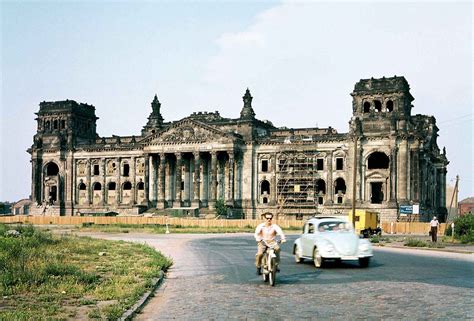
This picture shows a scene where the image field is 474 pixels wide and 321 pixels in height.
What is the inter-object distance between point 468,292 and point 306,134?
73.3 meters

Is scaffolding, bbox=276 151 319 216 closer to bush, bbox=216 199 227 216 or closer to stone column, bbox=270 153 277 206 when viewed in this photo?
stone column, bbox=270 153 277 206

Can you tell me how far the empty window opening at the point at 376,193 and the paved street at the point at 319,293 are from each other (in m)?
59.2

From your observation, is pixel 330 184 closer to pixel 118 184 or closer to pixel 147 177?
pixel 147 177

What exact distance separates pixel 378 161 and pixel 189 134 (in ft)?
88.0

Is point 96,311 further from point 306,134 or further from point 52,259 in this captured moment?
point 306,134

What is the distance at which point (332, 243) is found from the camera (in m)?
19.6

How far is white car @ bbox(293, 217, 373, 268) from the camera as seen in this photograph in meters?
19.6

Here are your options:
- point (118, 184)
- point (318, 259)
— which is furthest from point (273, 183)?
point (318, 259)

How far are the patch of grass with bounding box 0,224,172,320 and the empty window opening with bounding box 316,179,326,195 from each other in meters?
61.0

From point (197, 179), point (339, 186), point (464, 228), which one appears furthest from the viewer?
point (197, 179)

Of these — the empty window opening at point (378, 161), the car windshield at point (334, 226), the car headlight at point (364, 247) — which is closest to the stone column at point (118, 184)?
the empty window opening at point (378, 161)

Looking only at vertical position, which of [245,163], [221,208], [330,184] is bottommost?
[221,208]

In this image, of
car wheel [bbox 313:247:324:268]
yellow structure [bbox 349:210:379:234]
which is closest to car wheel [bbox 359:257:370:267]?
car wheel [bbox 313:247:324:268]

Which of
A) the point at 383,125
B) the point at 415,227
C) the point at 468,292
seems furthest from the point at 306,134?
the point at 468,292
